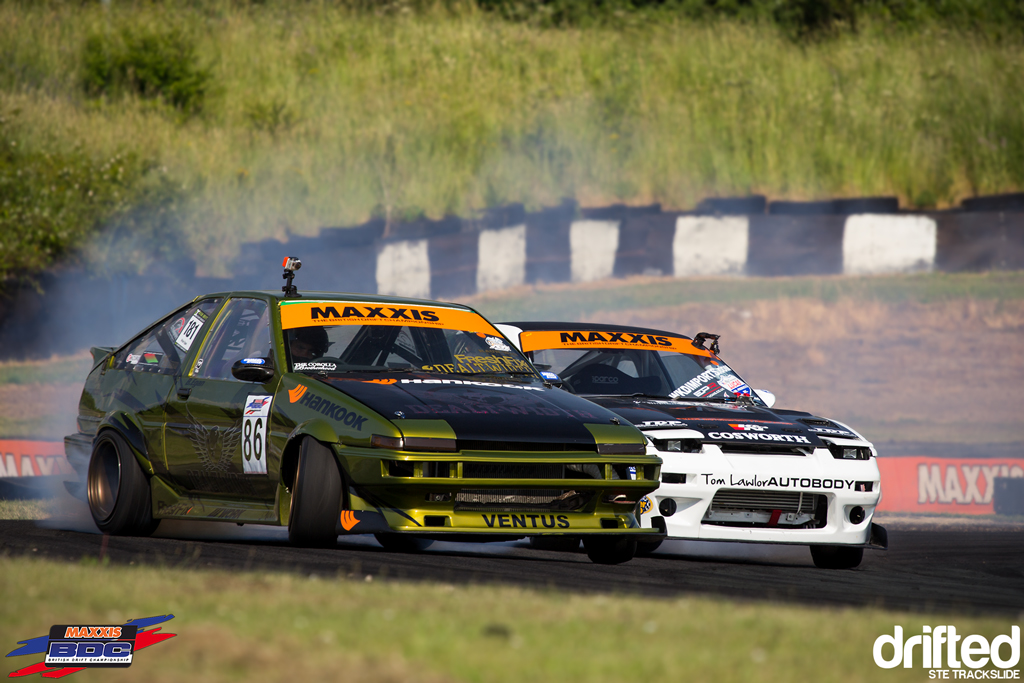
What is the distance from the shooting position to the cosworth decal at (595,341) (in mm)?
9719

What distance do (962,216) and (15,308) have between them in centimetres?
1702

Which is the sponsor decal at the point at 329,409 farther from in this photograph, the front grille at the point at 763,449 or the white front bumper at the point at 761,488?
the front grille at the point at 763,449

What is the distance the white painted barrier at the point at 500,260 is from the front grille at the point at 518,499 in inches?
725

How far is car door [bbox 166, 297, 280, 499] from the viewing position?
7344 mm

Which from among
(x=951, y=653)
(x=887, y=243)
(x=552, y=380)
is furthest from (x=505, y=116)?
(x=951, y=653)

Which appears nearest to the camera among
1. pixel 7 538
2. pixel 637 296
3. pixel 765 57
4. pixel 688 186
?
pixel 7 538

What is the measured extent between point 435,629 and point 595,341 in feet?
17.8

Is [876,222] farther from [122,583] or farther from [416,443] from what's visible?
[122,583]

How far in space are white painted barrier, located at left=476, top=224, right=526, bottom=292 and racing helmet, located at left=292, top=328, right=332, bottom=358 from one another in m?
17.7

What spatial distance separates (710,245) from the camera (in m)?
26.0

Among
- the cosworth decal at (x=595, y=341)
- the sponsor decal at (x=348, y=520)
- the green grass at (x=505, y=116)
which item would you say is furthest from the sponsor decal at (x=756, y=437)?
the green grass at (x=505, y=116)

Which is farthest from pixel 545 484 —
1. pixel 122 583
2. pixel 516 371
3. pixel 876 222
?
pixel 876 222

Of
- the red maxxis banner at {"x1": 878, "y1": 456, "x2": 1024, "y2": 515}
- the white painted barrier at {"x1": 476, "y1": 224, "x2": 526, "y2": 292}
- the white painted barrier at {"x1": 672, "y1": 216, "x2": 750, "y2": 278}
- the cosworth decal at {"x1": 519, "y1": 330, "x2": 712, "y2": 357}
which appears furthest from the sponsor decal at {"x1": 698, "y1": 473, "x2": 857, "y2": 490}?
the white painted barrier at {"x1": 672, "y1": 216, "x2": 750, "y2": 278}

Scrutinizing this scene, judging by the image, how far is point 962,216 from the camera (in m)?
25.7
